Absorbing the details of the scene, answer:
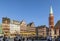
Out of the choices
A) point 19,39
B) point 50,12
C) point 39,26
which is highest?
point 50,12

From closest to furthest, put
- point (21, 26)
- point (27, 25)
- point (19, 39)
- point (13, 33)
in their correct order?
point (19, 39), point (13, 33), point (21, 26), point (27, 25)

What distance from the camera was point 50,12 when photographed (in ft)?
98.1

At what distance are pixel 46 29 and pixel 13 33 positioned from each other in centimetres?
636

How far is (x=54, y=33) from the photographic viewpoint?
29234mm

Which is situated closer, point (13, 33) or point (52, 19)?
point (13, 33)

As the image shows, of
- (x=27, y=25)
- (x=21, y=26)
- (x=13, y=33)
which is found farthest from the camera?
(x=27, y=25)

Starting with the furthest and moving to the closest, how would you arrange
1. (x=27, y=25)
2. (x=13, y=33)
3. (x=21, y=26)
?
(x=27, y=25)
(x=21, y=26)
(x=13, y=33)

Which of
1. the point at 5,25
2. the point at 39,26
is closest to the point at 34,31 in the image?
the point at 39,26

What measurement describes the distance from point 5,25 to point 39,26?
242 inches

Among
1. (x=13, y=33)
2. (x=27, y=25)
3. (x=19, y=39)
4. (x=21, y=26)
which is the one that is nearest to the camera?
(x=19, y=39)

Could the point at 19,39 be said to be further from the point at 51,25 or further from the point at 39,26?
the point at 51,25

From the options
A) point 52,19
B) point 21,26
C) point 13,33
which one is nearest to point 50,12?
point 52,19

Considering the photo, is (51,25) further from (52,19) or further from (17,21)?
(17,21)

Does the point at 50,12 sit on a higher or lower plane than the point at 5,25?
higher
